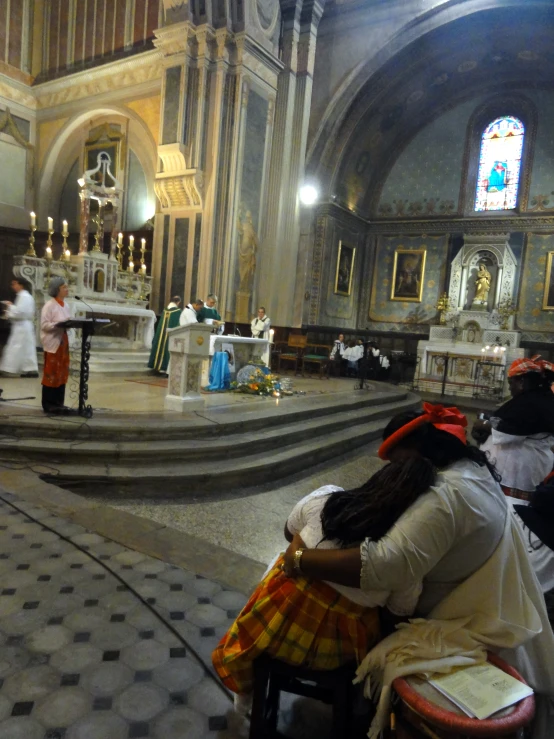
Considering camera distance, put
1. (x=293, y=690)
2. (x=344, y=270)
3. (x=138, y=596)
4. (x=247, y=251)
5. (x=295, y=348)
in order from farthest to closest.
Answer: (x=344, y=270) → (x=295, y=348) → (x=247, y=251) → (x=138, y=596) → (x=293, y=690)

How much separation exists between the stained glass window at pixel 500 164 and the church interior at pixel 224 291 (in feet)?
0.28

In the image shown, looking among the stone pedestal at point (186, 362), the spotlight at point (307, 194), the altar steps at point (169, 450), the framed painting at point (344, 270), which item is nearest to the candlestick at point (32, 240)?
the stone pedestal at point (186, 362)

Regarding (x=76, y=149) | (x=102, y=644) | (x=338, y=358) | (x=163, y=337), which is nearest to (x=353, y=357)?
(x=338, y=358)

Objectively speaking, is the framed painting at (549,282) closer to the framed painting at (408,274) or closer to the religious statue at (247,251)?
the framed painting at (408,274)

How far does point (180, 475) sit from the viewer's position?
15.5ft

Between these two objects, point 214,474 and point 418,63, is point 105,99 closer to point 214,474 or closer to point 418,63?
point 418,63

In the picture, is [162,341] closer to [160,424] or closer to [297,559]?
[160,424]

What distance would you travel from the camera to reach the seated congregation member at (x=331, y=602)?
5.04 feet

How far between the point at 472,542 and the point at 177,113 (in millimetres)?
12534

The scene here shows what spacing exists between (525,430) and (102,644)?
2.92 metres

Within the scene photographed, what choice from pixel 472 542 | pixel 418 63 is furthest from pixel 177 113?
pixel 472 542

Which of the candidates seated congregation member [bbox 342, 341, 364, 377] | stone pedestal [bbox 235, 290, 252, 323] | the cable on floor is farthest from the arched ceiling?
the cable on floor

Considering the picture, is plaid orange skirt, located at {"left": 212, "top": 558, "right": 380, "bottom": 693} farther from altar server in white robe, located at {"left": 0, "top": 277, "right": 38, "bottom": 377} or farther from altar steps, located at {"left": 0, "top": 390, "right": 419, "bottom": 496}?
A: altar server in white robe, located at {"left": 0, "top": 277, "right": 38, "bottom": 377}

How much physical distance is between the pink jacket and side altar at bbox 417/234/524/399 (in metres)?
10.1
